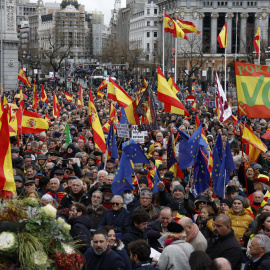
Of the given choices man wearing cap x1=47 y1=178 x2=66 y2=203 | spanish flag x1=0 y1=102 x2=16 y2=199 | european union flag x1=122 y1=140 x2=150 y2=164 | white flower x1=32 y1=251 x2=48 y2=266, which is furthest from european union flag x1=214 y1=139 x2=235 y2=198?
white flower x1=32 y1=251 x2=48 y2=266

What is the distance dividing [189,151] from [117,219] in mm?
2820

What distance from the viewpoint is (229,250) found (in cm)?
736

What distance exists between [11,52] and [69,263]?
47.4 meters

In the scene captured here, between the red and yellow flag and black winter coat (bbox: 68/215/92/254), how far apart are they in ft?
12.2

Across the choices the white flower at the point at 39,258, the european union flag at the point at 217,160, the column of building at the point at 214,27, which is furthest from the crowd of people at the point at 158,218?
the column of building at the point at 214,27

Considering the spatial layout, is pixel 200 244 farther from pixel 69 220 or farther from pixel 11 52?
pixel 11 52

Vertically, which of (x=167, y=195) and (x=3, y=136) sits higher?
(x=3, y=136)

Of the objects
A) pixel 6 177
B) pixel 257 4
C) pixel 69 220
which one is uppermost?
pixel 257 4

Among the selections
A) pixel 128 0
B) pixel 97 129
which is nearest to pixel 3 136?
pixel 97 129

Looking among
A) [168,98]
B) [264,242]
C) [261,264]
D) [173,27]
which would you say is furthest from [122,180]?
[173,27]

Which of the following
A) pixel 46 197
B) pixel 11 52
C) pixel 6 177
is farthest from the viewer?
pixel 11 52

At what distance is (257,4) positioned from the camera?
107m

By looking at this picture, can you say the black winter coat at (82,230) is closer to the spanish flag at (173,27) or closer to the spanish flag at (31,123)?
the spanish flag at (31,123)

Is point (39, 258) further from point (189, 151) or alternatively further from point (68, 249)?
point (189, 151)
